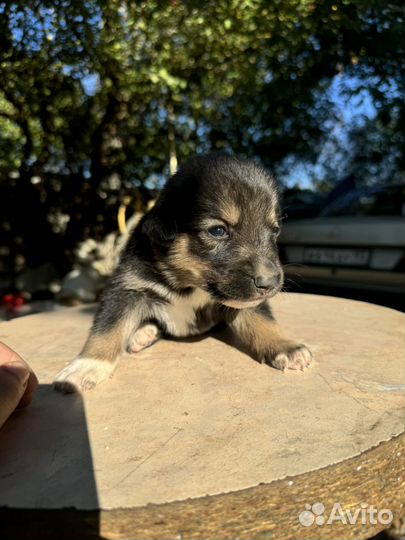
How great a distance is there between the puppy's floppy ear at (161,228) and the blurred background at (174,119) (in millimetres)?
1966

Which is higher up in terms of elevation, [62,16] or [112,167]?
[62,16]

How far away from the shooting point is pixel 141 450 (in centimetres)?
159

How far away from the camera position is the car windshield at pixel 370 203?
21.0ft

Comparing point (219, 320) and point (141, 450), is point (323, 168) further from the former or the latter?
point (141, 450)

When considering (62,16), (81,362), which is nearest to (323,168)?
(62,16)

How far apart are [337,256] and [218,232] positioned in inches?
157

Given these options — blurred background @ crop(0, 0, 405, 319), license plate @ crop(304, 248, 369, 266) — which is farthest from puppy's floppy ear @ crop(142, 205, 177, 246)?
license plate @ crop(304, 248, 369, 266)

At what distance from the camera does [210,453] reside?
1552 mm

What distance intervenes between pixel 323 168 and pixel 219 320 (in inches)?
318

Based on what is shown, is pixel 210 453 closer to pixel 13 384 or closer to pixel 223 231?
pixel 13 384

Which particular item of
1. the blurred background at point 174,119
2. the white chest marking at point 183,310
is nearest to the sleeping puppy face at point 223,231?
the white chest marking at point 183,310

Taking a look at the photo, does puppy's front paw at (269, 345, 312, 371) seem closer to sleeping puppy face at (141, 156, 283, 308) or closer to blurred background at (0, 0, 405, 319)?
sleeping puppy face at (141, 156, 283, 308)

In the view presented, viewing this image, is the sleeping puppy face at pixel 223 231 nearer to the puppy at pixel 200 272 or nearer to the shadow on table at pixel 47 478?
the puppy at pixel 200 272

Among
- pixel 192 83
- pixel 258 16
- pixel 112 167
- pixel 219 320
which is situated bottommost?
pixel 219 320
